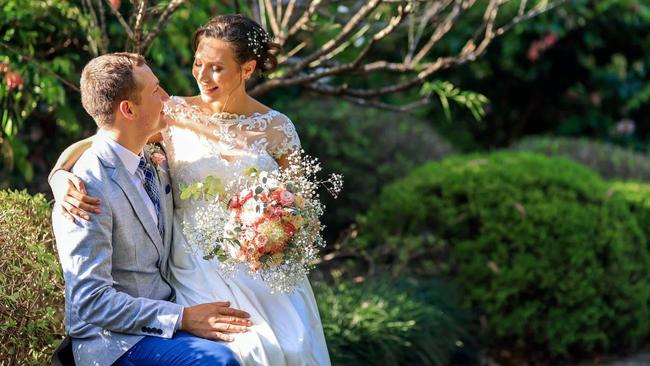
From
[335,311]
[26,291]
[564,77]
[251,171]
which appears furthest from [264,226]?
[564,77]

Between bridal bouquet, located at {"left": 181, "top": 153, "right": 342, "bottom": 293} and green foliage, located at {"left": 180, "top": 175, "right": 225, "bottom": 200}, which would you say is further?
green foliage, located at {"left": 180, "top": 175, "right": 225, "bottom": 200}

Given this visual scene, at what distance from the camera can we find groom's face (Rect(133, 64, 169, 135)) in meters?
3.35

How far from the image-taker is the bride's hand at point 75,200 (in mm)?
3158

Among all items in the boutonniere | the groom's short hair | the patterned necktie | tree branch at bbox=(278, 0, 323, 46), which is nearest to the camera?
the groom's short hair

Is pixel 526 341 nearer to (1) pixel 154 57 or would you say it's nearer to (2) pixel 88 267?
(1) pixel 154 57

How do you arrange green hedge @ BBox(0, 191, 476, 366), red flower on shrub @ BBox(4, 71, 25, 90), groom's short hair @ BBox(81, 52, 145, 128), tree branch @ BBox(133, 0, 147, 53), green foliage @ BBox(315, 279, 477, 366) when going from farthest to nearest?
green foliage @ BBox(315, 279, 477, 366), red flower on shrub @ BBox(4, 71, 25, 90), tree branch @ BBox(133, 0, 147, 53), green hedge @ BBox(0, 191, 476, 366), groom's short hair @ BBox(81, 52, 145, 128)

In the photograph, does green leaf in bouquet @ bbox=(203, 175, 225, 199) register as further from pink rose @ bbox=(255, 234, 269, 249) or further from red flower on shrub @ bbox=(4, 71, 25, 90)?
red flower on shrub @ bbox=(4, 71, 25, 90)

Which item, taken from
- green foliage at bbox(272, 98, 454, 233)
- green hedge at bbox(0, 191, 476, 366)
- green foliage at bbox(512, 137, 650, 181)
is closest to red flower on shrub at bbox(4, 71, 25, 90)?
green hedge at bbox(0, 191, 476, 366)

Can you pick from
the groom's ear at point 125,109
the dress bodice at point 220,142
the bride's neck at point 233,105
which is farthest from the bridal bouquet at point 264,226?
the bride's neck at point 233,105

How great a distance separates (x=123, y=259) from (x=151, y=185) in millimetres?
354

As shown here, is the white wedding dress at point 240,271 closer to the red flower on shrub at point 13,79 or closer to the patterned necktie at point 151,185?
the patterned necktie at point 151,185

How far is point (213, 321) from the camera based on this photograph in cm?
331

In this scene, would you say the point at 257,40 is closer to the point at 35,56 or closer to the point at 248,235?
the point at 248,235

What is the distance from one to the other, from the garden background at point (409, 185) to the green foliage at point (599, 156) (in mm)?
20
